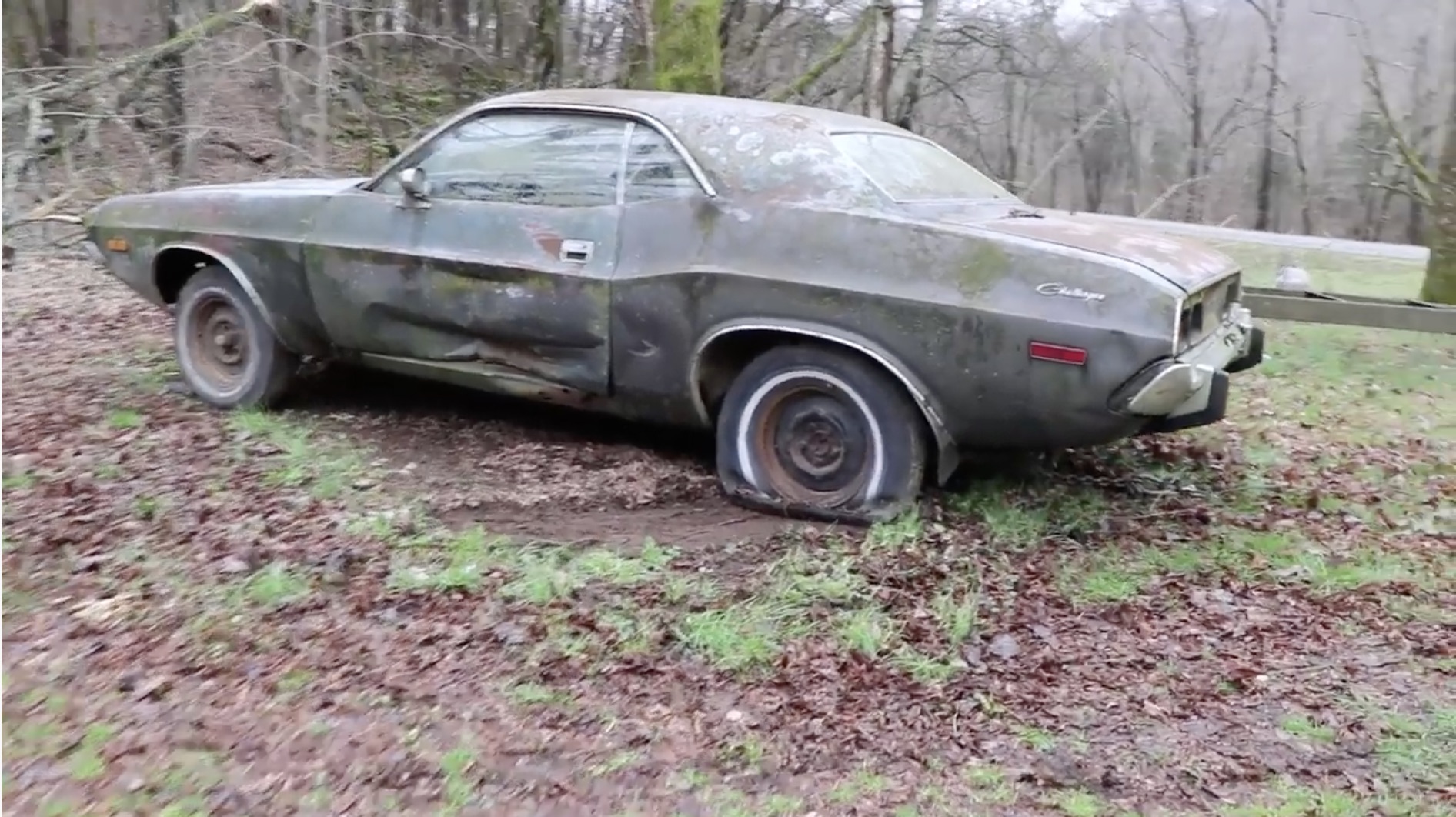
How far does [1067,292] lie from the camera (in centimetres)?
398

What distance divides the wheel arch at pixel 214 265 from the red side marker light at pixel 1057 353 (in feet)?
10.7

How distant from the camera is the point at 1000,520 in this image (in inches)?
179

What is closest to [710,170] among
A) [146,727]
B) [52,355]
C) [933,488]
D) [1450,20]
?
[933,488]

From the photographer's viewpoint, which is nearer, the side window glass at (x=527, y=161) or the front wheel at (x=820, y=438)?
the front wheel at (x=820, y=438)

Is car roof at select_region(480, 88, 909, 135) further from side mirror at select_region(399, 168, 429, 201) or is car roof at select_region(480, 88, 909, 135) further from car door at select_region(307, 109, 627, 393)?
side mirror at select_region(399, 168, 429, 201)

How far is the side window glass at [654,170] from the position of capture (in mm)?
4734

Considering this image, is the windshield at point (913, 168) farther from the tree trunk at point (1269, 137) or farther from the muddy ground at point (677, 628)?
the tree trunk at point (1269, 137)

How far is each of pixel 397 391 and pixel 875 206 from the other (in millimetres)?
2925

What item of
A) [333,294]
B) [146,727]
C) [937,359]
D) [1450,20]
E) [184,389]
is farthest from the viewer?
[1450,20]

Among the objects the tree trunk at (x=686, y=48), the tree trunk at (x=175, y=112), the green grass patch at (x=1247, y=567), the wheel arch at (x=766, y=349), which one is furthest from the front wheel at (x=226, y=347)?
the tree trunk at (x=175, y=112)

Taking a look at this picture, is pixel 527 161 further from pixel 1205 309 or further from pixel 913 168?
pixel 1205 309

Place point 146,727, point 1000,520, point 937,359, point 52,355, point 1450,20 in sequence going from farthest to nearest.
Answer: point 1450,20, point 52,355, point 1000,520, point 937,359, point 146,727

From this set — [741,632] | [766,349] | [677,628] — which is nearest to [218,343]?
[766,349]

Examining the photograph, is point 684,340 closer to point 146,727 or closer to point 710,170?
point 710,170
